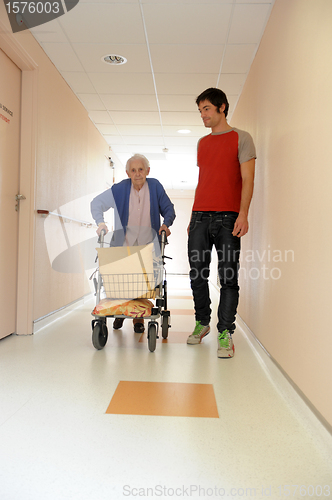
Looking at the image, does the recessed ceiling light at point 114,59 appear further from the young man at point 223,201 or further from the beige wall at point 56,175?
the young man at point 223,201

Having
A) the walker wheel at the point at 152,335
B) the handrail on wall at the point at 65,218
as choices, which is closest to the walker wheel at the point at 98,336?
the walker wheel at the point at 152,335

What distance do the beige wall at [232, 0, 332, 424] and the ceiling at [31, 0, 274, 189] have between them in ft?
1.38

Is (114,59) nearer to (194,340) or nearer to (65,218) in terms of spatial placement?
(65,218)

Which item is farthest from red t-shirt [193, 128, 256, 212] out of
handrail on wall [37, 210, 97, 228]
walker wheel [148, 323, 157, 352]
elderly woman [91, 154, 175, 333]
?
handrail on wall [37, 210, 97, 228]

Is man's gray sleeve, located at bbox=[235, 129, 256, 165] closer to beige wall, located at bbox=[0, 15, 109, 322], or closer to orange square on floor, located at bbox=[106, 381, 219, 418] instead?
orange square on floor, located at bbox=[106, 381, 219, 418]

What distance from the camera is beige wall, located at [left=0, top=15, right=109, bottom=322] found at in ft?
10.3

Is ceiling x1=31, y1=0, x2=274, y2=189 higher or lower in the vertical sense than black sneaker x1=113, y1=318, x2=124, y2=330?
higher

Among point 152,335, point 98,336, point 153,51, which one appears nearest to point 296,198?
point 152,335

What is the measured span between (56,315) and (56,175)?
1.32 m

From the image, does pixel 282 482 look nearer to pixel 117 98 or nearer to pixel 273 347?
pixel 273 347

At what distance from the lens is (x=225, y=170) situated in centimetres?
252

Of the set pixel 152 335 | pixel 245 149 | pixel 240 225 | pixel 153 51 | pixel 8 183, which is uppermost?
pixel 153 51

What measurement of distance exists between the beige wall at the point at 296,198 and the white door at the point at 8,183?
1.82 metres

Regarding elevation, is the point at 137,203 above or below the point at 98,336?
above
